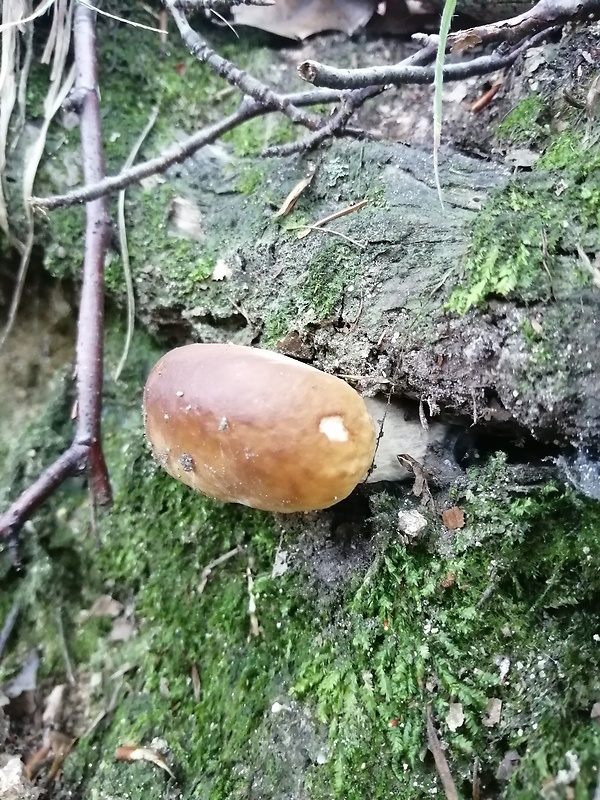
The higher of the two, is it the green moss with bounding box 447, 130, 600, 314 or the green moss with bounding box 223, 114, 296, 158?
the green moss with bounding box 223, 114, 296, 158

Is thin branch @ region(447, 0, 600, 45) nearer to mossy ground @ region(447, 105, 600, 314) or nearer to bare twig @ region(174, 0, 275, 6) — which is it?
mossy ground @ region(447, 105, 600, 314)

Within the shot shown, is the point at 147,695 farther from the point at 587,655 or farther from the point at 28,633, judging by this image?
the point at 587,655

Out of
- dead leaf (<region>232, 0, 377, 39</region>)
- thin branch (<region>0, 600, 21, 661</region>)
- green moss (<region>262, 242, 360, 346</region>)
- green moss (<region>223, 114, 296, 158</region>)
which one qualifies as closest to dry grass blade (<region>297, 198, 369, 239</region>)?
green moss (<region>262, 242, 360, 346</region>)

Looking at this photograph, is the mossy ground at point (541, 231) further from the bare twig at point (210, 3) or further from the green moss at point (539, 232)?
the bare twig at point (210, 3)

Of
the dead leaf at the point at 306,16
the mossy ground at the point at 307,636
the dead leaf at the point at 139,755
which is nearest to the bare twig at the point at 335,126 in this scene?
the dead leaf at the point at 306,16

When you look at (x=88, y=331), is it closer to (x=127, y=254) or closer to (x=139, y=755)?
(x=127, y=254)
